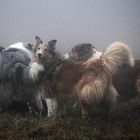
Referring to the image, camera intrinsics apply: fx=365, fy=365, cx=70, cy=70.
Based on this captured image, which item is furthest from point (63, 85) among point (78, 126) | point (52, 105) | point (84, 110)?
point (78, 126)

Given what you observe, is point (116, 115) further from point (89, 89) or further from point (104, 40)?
point (104, 40)

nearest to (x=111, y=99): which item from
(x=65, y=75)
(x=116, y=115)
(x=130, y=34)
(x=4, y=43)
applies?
(x=116, y=115)

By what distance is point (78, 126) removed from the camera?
414 cm

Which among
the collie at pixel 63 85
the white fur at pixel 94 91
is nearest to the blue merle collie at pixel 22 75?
the collie at pixel 63 85

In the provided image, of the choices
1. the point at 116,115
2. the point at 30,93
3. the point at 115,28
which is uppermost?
the point at 115,28

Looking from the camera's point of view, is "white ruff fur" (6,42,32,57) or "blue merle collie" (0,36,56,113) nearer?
"blue merle collie" (0,36,56,113)

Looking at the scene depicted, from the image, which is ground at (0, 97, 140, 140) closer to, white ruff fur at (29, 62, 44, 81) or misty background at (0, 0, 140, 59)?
white ruff fur at (29, 62, 44, 81)

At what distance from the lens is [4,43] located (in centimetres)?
556

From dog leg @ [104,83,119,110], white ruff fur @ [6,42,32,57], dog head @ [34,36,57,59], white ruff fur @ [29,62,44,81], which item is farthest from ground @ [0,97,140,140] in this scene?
white ruff fur @ [6,42,32,57]

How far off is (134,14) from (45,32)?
1.29 metres

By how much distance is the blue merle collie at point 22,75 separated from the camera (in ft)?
15.6

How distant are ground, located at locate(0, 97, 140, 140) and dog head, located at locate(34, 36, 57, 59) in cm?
84

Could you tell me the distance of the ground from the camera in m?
3.88

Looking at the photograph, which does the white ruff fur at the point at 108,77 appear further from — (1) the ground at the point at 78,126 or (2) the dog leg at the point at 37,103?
(2) the dog leg at the point at 37,103
